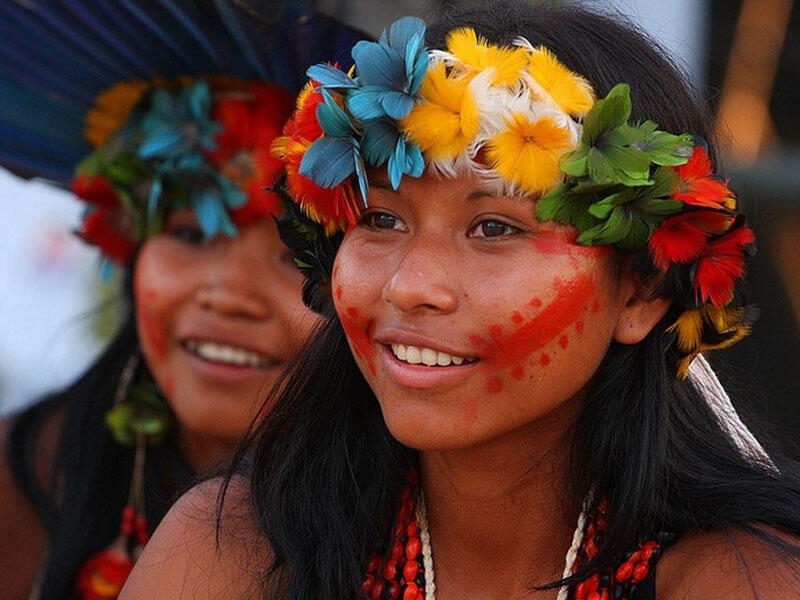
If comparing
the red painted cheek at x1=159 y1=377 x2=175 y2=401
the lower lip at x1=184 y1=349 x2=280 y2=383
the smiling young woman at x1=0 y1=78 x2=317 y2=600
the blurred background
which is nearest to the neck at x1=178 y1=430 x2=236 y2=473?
the smiling young woman at x1=0 y1=78 x2=317 y2=600

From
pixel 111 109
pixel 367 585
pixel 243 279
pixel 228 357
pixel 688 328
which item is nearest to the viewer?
pixel 688 328

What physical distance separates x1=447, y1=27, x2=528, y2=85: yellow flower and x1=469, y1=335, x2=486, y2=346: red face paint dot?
442 millimetres

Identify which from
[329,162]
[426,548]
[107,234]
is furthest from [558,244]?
[107,234]

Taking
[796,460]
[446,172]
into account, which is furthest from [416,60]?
[796,460]

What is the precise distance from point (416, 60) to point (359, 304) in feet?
1.45

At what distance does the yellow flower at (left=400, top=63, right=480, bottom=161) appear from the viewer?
2764mm

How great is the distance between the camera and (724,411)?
3.17 meters

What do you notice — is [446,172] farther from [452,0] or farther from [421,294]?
[452,0]

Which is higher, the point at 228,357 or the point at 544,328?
the point at 544,328

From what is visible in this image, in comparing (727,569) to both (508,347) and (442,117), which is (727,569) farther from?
(442,117)

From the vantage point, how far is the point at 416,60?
2.82 metres

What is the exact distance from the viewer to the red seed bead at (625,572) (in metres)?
2.92

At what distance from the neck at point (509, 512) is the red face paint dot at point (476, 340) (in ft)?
1.00

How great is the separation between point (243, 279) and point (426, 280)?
63.8 inches
